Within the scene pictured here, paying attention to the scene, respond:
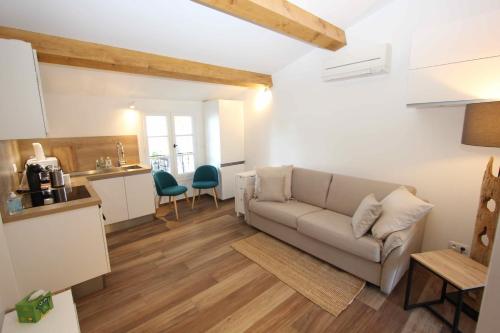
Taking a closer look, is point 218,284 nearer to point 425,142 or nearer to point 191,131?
→ point 425,142

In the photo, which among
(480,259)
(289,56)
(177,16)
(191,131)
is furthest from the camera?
(191,131)

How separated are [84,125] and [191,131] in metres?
1.77

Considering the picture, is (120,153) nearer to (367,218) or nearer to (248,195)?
(248,195)

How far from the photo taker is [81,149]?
3.41 meters

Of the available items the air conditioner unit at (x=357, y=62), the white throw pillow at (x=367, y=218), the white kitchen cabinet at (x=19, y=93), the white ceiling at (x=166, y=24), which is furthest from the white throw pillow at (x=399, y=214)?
the white kitchen cabinet at (x=19, y=93)

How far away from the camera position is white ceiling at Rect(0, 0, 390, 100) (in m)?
1.85

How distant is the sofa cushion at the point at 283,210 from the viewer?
8.99 ft

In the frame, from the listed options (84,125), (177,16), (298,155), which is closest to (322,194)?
(298,155)

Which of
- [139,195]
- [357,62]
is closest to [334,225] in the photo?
[357,62]

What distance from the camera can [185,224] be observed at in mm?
3557

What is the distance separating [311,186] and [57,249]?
2.74 metres

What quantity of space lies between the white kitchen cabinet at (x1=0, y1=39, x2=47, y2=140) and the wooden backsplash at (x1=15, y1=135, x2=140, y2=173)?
156 cm

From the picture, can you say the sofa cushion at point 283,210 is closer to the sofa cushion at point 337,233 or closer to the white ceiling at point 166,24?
the sofa cushion at point 337,233

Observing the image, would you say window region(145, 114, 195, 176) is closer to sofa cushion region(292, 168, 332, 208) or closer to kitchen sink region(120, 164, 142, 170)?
kitchen sink region(120, 164, 142, 170)
